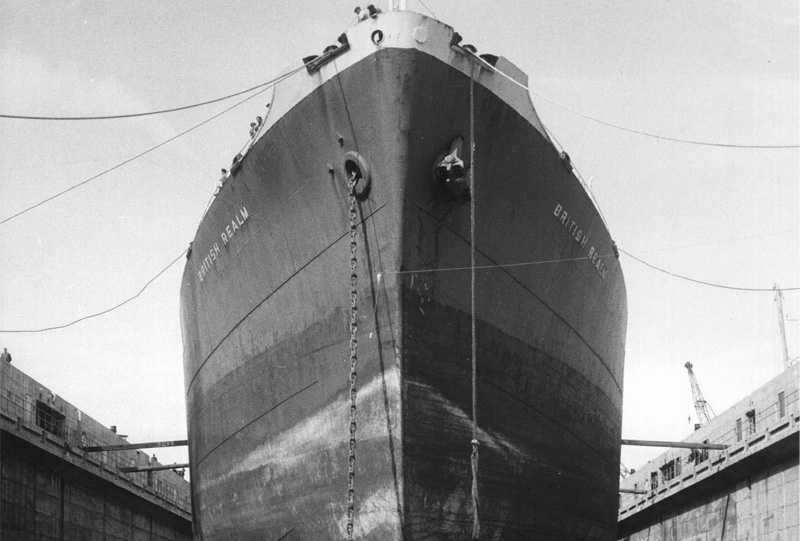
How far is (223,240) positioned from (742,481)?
35.3 feet

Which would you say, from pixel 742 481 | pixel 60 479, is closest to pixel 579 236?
pixel 742 481

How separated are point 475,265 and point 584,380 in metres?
2.89

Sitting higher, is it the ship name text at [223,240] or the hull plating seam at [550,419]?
the ship name text at [223,240]

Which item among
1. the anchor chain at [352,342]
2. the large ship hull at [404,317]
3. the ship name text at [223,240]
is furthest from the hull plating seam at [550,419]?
the ship name text at [223,240]

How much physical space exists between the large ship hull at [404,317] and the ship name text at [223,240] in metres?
0.04

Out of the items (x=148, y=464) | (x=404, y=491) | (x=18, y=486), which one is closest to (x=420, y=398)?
(x=404, y=491)

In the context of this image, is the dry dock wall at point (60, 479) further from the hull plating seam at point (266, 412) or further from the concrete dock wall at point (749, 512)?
the concrete dock wall at point (749, 512)

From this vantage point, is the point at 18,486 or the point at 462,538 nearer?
the point at 462,538

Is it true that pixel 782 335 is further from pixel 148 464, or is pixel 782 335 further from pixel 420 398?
pixel 420 398

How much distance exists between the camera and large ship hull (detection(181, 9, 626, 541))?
805 cm

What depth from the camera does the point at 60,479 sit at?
16.0m

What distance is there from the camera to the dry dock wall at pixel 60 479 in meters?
13.6

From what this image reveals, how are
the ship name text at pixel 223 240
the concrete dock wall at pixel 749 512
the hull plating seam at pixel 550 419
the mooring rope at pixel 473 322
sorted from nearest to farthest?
the mooring rope at pixel 473 322 → the hull plating seam at pixel 550 419 → the ship name text at pixel 223 240 → the concrete dock wall at pixel 749 512

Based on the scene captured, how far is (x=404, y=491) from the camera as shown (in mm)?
7699
